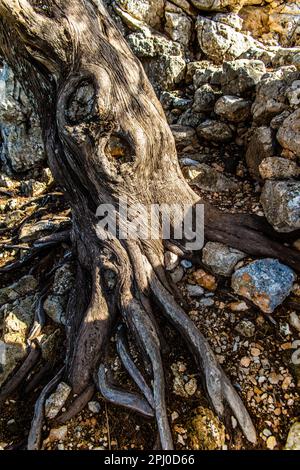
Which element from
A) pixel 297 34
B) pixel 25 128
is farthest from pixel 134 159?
pixel 297 34

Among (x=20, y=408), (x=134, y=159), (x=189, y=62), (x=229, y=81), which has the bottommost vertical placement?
(x=20, y=408)

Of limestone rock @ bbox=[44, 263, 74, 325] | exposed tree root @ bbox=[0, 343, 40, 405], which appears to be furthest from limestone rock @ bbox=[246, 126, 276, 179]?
exposed tree root @ bbox=[0, 343, 40, 405]

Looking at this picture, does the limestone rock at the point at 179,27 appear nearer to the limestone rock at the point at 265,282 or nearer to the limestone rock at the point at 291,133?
the limestone rock at the point at 291,133

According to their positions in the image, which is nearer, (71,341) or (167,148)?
(71,341)

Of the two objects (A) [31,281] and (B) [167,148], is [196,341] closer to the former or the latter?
(B) [167,148]


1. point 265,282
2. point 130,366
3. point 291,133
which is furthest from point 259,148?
point 130,366

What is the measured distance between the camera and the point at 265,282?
3.11m

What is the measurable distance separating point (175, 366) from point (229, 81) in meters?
4.56

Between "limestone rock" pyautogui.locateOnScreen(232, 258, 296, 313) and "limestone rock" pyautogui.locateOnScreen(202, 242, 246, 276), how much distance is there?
0.45 feet

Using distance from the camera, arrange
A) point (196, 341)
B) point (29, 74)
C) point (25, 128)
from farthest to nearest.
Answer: point (25, 128) < point (29, 74) < point (196, 341)

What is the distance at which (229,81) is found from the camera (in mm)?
4965

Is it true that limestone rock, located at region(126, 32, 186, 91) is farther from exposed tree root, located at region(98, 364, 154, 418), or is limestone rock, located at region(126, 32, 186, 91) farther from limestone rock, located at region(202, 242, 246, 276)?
exposed tree root, located at region(98, 364, 154, 418)

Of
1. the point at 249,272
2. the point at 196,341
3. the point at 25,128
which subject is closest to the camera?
the point at 196,341

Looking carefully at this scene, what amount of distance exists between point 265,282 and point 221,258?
1.85 ft
